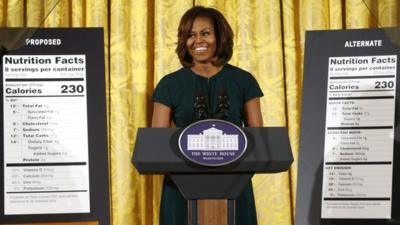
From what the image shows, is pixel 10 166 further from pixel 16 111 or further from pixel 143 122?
pixel 143 122

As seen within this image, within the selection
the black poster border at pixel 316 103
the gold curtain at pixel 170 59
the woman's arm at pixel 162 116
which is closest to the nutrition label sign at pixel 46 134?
the gold curtain at pixel 170 59

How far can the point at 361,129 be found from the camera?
289 centimetres

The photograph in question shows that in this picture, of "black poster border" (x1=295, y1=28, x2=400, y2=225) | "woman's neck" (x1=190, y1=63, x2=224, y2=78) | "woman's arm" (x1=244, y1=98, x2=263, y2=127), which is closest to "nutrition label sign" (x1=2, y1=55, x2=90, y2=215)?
"woman's neck" (x1=190, y1=63, x2=224, y2=78)

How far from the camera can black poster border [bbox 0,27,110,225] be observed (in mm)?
2803

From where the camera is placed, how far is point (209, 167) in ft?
5.95

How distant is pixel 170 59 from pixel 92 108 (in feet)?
1.51

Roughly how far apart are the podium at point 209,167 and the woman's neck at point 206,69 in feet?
2.29

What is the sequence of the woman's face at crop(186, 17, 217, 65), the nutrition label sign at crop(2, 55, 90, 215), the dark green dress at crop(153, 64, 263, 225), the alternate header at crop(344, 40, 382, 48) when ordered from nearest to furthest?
the dark green dress at crop(153, 64, 263, 225) → the woman's face at crop(186, 17, 217, 65) → the nutrition label sign at crop(2, 55, 90, 215) → the alternate header at crop(344, 40, 382, 48)

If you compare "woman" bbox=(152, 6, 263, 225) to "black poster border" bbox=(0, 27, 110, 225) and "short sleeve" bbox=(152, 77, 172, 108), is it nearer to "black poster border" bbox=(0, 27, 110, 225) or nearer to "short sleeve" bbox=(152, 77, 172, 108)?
"short sleeve" bbox=(152, 77, 172, 108)

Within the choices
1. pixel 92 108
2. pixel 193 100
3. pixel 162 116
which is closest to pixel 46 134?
pixel 92 108

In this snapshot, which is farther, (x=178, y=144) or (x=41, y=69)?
(x=41, y=69)

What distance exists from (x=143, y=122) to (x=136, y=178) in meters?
0.26

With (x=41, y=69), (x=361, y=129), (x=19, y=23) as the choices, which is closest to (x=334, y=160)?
(x=361, y=129)

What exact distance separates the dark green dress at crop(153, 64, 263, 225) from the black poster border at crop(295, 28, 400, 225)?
0.46 meters
